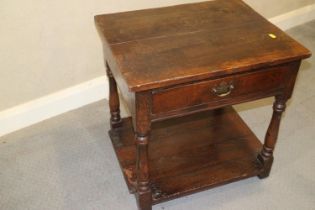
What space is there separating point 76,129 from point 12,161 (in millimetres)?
300

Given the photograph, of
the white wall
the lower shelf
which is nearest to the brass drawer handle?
the lower shelf

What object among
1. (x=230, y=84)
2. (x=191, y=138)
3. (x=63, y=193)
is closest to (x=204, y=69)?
(x=230, y=84)

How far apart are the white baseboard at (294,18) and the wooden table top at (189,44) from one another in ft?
3.75

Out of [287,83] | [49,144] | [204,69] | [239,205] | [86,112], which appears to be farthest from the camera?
[86,112]

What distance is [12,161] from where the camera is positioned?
1.39 metres

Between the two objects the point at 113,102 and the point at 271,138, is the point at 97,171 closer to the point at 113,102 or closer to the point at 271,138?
the point at 113,102

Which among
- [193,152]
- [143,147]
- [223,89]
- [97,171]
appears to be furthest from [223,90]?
[97,171]

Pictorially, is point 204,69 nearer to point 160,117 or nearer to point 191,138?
point 160,117

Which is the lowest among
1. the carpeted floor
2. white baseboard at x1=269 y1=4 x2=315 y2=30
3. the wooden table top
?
the carpeted floor

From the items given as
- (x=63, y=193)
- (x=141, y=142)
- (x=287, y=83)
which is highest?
(x=287, y=83)

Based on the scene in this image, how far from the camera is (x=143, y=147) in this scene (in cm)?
101

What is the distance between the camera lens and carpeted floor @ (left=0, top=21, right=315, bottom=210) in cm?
123

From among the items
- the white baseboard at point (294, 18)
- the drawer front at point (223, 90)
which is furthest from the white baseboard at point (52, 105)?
the white baseboard at point (294, 18)

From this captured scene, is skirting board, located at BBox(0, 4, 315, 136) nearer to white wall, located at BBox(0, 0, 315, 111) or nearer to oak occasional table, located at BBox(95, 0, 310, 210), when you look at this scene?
white wall, located at BBox(0, 0, 315, 111)
